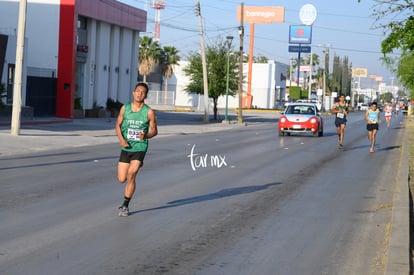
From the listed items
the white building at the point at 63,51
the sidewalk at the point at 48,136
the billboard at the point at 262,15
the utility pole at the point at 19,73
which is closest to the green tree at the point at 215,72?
the white building at the point at 63,51

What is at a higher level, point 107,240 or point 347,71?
Answer: point 347,71

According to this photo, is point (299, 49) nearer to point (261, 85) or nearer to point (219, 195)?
point (261, 85)

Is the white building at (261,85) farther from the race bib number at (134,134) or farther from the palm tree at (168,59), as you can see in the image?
the race bib number at (134,134)

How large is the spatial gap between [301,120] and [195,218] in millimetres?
25522

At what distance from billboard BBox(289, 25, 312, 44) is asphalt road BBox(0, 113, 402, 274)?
285ft

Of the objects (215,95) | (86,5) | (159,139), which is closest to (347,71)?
(215,95)

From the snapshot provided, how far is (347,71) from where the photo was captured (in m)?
170

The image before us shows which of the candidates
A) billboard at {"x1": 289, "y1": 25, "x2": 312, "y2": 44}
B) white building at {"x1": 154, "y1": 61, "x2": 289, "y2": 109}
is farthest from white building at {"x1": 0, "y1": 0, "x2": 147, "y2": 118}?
billboard at {"x1": 289, "y1": 25, "x2": 312, "y2": 44}

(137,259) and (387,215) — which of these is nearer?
(137,259)

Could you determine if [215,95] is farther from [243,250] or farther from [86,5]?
[243,250]

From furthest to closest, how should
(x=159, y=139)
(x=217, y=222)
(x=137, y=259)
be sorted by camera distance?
(x=159, y=139), (x=217, y=222), (x=137, y=259)

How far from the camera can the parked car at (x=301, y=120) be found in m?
36.2

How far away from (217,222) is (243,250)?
6.40 feet

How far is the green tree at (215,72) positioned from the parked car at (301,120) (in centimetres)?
2043
